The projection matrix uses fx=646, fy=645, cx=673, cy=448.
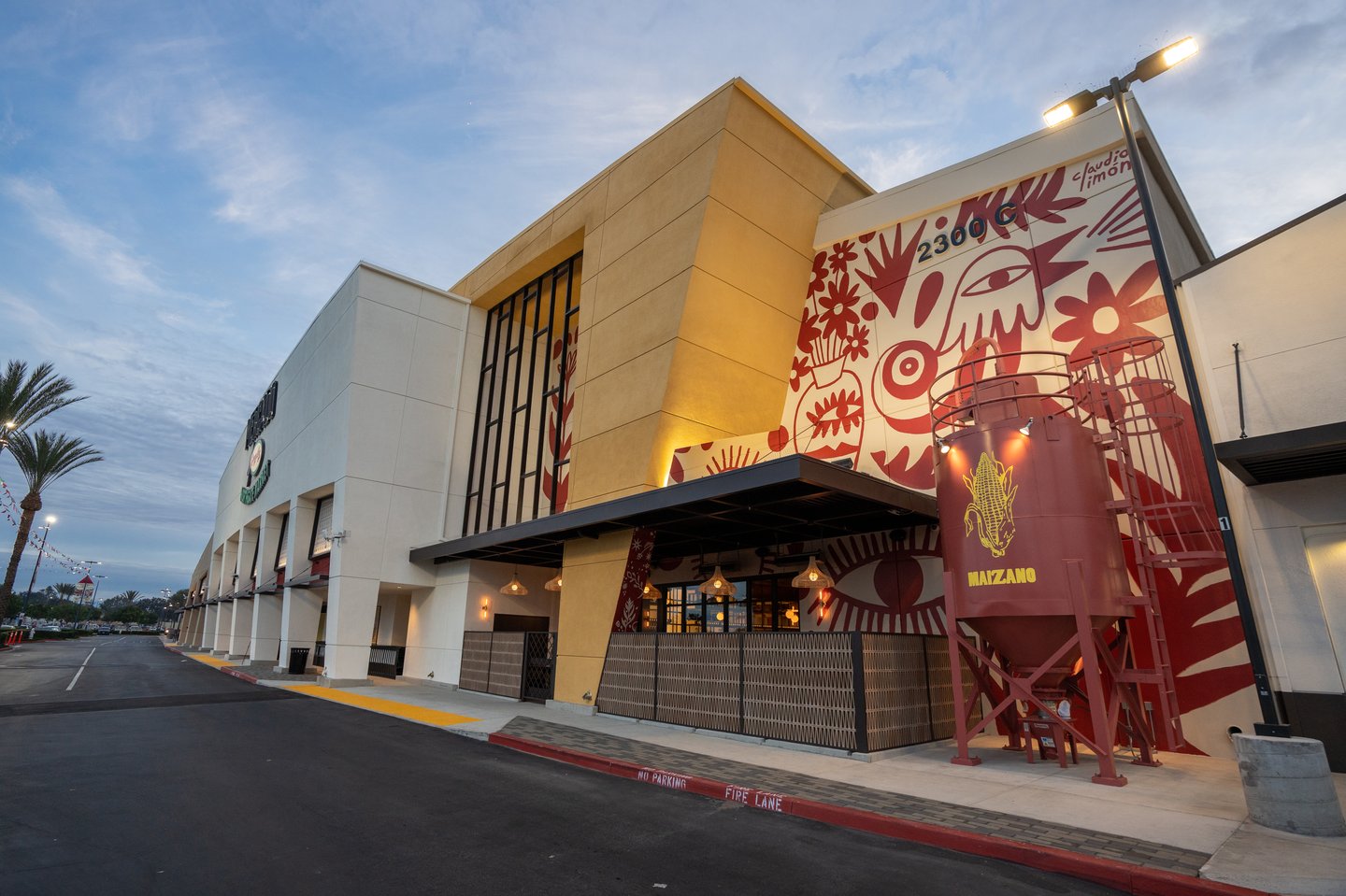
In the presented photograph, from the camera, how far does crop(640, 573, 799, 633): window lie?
50.6ft

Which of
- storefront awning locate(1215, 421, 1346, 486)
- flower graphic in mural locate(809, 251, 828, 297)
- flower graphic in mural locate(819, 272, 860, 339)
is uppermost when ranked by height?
flower graphic in mural locate(809, 251, 828, 297)

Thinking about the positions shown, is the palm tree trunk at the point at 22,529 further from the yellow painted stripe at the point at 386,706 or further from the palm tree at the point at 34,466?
the yellow painted stripe at the point at 386,706

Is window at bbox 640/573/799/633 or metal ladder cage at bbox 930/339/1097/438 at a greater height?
metal ladder cage at bbox 930/339/1097/438

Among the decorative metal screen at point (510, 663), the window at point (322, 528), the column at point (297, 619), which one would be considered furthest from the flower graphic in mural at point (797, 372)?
the column at point (297, 619)

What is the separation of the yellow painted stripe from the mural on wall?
22.0 feet

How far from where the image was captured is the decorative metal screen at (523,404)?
801 inches

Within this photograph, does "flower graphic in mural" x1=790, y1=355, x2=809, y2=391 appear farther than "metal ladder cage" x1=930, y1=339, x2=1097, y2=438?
Yes

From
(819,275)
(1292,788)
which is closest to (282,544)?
(819,275)

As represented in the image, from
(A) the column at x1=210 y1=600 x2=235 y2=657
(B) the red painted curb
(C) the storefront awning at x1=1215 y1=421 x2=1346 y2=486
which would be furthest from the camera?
(A) the column at x1=210 y1=600 x2=235 y2=657

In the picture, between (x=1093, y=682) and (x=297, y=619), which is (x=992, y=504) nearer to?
(x=1093, y=682)

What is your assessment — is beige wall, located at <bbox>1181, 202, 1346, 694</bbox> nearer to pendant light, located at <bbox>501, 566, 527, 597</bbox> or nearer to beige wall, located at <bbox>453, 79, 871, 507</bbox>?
beige wall, located at <bbox>453, 79, 871, 507</bbox>

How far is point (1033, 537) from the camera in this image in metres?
8.20

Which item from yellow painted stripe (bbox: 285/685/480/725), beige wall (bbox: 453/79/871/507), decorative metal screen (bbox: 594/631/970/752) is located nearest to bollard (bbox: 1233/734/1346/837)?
decorative metal screen (bbox: 594/631/970/752)

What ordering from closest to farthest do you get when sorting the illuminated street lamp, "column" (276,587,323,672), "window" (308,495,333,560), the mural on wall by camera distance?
the illuminated street lamp < the mural on wall < "column" (276,587,323,672) < "window" (308,495,333,560)
